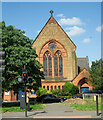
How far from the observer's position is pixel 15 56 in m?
22.7

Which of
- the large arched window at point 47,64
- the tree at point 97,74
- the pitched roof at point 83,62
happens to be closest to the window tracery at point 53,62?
the large arched window at point 47,64

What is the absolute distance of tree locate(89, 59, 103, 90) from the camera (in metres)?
36.1

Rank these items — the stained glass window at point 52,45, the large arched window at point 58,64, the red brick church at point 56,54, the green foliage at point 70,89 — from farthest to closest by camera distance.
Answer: the stained glass window at point 52,45 → the large arched window at point 58,64 → the red brick church at point 56,54 → the green foliage at point 70,89

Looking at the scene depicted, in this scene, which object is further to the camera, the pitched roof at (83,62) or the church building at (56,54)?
the pitched roof at (83,62)

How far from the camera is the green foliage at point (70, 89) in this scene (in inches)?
1495

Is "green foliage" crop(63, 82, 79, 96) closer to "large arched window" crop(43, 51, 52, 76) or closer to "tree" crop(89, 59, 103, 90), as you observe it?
"tree" crop(89, 59, 103, 90)

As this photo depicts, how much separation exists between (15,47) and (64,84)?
66.3 ft

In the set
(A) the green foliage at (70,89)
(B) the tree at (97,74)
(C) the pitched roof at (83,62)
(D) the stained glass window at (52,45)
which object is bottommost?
(A) the green foliage at (70,89)

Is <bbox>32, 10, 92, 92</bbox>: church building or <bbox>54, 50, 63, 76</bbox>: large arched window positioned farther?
<bbox>54, 50, 63, 76</bbox>: large arched window

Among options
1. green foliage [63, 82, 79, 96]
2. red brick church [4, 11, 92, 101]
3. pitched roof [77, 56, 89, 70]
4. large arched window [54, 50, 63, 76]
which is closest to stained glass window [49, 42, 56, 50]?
red brick church [4, 11, 92, 101]

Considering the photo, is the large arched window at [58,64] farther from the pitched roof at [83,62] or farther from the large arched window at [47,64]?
the pitched roof at [83,62]

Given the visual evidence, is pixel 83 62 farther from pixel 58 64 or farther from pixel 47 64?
pixel 47 64

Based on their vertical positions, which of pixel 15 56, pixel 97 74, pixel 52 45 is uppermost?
pixel 52 45

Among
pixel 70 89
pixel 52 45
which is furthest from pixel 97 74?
pixel 52 45
